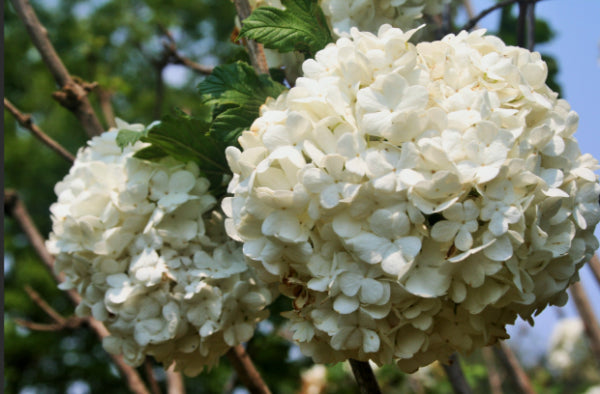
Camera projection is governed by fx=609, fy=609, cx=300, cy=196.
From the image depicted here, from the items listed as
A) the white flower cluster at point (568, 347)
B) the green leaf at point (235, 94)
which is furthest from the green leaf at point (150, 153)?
the white flower cluster at point (568, 347)

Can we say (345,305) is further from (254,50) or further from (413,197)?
(254,50)

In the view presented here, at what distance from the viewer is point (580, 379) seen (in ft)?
36.1

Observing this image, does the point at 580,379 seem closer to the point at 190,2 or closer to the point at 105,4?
the point at 190,2

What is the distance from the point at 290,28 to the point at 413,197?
2.10ft

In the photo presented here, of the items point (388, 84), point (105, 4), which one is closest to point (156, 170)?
point (388, 84)

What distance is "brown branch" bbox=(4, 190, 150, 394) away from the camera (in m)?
2.54

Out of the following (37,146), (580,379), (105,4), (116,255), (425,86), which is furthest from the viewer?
(105,4)

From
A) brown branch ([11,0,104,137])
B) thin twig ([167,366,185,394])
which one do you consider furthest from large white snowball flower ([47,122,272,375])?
thin twig ([167,366,185,394])

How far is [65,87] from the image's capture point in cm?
220

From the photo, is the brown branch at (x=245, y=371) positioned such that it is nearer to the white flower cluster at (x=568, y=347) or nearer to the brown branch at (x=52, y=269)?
the brown branch at (x=52, y=269)

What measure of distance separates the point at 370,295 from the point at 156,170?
711 mm

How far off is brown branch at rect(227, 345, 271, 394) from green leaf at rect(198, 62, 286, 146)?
844mm

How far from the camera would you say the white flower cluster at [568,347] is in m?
7.75

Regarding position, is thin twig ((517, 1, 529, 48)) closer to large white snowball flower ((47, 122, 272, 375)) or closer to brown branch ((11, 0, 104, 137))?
large white snowball flower ((47, 122, 272, 375))
